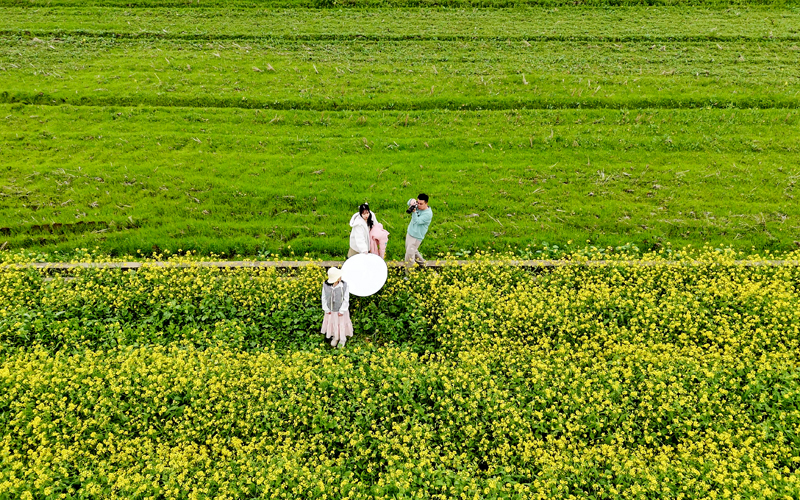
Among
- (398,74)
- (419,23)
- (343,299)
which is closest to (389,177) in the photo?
(343,299)

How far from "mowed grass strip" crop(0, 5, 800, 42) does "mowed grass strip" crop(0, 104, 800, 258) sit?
18.2 feet

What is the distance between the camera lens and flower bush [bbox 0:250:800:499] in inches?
246

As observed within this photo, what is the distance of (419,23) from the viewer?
18438mm

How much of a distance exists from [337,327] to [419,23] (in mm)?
15047

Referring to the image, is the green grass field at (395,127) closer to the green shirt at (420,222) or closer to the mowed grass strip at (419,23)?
the mowed grass strip at (419,23)

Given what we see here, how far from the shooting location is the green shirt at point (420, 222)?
29.3 ft

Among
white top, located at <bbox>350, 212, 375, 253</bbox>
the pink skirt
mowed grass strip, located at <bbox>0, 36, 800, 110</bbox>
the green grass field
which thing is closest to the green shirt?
white top, located at <bbox>350, 212, 375, 253</bbox>

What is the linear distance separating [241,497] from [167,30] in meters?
18.4

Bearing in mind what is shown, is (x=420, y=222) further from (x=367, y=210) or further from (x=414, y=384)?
(x=414, y=384)

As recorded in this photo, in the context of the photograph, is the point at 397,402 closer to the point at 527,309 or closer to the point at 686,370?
the point at 527,309

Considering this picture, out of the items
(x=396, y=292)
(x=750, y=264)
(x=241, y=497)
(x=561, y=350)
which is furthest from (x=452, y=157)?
(x=241, y=497)

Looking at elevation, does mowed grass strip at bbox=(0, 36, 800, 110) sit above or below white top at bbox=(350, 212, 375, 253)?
above

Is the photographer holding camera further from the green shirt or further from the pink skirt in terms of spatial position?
the pink skirt

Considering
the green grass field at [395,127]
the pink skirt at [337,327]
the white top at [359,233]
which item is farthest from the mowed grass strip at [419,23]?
the pink skirt at [337,327]
